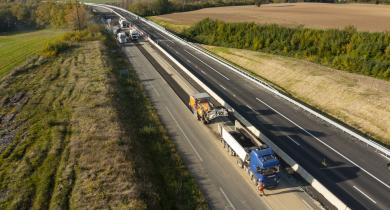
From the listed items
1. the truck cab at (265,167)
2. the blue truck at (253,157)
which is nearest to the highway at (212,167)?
the blue truck at (253,157)

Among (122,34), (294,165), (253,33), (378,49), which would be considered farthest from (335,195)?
(122,34)

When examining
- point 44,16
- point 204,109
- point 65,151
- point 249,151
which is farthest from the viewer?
point 44,16

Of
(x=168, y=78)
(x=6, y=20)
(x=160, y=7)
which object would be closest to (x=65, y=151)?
(x=168, y=78)

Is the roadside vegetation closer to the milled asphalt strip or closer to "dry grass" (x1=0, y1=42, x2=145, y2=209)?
"dry grass" (x1=0, y1=42, x2=145, y2=209)

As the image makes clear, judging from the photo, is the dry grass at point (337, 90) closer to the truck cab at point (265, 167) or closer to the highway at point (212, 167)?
the highway at point (212, 167)

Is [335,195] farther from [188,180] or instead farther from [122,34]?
[122,34]

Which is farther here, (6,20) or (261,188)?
(6,20)

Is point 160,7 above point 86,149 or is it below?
above

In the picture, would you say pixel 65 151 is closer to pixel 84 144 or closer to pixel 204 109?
pixel 84 144
